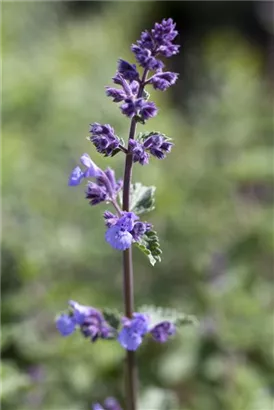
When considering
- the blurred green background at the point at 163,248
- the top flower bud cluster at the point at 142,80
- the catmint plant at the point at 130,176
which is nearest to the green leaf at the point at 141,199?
the catmint plant at the point at 130,176

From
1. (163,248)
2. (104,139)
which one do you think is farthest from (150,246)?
(163,248)

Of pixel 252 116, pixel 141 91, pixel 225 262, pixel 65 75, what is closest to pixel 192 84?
pixel 65 75

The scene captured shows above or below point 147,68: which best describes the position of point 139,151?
below

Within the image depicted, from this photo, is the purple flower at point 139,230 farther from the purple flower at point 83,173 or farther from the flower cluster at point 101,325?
the flower cluster at point 101,325

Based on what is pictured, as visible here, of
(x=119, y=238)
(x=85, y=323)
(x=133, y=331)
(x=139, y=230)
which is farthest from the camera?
(x=85, y=323)

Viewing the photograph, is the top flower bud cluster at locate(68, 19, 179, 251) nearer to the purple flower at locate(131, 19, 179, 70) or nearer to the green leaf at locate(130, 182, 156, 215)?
the purple flower at locate(131, 19, 179, 70)

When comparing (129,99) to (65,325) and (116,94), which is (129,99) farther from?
(65,325)

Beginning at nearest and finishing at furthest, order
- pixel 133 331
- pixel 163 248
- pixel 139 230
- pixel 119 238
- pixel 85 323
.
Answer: pixel 119 238 < pixel 139 230 < pixel 133 331 < pixel 85 323 < pixel 163 248
